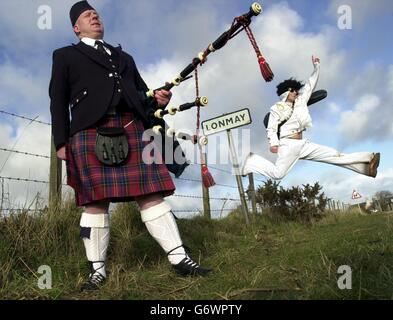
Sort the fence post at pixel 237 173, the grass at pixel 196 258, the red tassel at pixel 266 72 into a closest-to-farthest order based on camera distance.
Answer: the grass at pixel 196 258, the red tassel at pixel 266 72, the fence post at pixel 237 173

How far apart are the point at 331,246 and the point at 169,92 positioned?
1722 mm

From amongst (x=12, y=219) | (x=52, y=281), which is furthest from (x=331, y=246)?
(x=12, y=219)

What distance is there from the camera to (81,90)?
9.94 ft

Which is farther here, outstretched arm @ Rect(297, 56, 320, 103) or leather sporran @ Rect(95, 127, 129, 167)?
outstretched arm @ Rect(297, 56, 320, 103)

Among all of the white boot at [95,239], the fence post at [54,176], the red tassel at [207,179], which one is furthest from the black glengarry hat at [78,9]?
the fence post at [54,176]

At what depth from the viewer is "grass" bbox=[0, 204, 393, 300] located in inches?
96.0

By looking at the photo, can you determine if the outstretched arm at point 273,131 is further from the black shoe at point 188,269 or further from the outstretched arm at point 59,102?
the outstretched arm at point 59,102

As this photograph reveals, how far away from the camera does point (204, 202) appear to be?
7.35 m

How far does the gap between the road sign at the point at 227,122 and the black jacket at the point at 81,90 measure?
2819 millimetres

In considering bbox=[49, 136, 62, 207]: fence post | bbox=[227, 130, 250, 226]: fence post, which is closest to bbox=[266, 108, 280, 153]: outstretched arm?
bbox=[227, 130, 250, 226]: fence post

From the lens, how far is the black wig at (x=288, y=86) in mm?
6109

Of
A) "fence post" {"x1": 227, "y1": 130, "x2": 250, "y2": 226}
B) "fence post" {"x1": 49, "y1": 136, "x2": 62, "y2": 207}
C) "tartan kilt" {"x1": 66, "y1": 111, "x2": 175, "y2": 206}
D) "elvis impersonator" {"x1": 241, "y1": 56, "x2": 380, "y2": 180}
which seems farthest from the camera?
"fence post" {"x1": 227, "y1": 130, "x2": 250, "y2": 226}

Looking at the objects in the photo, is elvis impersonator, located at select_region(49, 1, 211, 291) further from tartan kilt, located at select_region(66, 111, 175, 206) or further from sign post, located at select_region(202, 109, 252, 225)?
sign post, located at select_region(202, 109, 252, 225)
